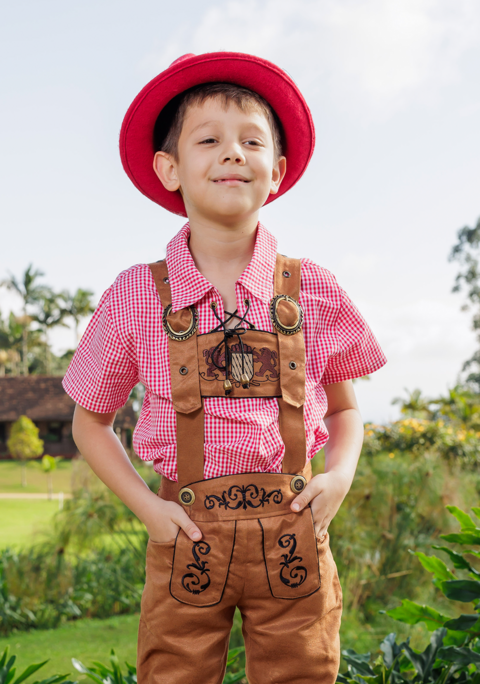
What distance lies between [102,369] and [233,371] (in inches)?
13.9

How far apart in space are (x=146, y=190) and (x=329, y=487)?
1.03m

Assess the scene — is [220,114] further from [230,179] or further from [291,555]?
[291,555]

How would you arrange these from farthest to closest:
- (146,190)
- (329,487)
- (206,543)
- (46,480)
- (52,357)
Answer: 1. (52,357)
2. (46,480)
3. (146,190)
4. (329,487)
5. (206,543)

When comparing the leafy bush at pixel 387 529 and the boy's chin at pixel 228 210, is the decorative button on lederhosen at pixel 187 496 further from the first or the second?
the leafy bush at pixel 387 529

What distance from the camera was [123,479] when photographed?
142 centimetres

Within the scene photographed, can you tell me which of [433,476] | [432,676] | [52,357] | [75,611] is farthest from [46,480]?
[52,357]

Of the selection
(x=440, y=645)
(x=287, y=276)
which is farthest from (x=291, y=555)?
(x=440, y=645)

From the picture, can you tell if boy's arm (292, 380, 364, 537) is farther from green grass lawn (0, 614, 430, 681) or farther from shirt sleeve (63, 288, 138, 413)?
green grass lawn (0, 614, 430, 681)

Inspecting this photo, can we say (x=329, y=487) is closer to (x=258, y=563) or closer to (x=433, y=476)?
(x=258, y=563)

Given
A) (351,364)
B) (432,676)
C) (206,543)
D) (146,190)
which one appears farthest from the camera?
(432,676)

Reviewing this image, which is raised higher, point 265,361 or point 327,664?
point 265,361

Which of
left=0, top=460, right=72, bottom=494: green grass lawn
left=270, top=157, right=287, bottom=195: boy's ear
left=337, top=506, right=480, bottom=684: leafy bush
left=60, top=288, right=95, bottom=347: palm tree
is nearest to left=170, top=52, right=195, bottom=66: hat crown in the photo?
left=270, top=157, right=287, bottom=195: boy's ear

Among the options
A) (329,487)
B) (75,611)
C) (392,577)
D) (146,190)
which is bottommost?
(75,611)

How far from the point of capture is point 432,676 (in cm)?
210
